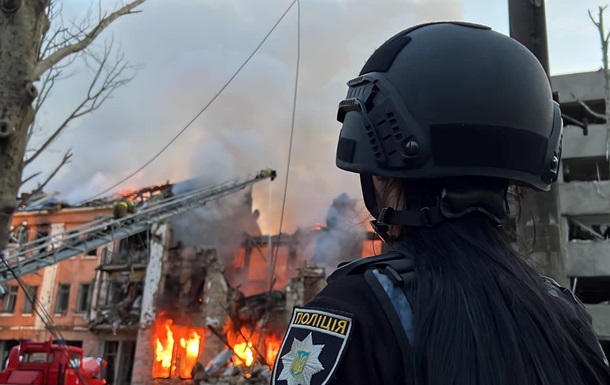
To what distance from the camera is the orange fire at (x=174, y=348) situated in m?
23.6

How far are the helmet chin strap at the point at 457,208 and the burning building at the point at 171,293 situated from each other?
2041 centimetres

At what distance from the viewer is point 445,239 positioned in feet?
3.59

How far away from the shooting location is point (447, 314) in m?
0.96

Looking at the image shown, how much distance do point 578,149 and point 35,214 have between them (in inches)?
1055

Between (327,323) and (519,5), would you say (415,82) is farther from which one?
(519,5)

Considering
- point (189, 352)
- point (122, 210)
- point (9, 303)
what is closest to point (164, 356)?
point (189, 352)

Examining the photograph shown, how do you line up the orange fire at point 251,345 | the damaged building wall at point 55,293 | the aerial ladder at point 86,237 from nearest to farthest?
the aerial ladder at point 86,237 < the orange fire at point 251,345 < the damaged building wall at point 55,293

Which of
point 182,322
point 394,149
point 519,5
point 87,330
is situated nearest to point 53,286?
point 87,330

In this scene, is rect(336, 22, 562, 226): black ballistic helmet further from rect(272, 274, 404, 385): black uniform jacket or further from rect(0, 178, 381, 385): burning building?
rect(0, 178, 381, 385): burning building

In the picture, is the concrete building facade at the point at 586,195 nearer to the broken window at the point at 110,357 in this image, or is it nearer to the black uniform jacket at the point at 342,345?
the black uniform jacket at the point at 342,345

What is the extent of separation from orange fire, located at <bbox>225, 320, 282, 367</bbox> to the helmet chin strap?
71.8ft

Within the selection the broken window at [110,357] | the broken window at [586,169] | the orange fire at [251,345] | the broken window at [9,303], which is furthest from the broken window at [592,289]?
the broken window at [9,303]

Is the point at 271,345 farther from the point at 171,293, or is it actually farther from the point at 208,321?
the point at 171,293

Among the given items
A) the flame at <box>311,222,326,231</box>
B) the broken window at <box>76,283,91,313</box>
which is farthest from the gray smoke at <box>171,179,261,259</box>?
the broken window at <box>76,283,91,313</box>
